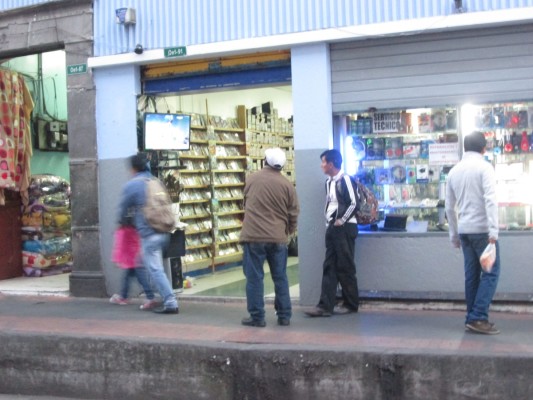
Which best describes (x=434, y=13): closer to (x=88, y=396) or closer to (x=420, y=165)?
(x=420, y=165)

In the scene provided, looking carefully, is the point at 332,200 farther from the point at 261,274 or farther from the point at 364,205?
the point at 261,274

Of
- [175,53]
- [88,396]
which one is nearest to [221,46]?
[175,53]

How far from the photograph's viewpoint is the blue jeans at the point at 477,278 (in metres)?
6.75

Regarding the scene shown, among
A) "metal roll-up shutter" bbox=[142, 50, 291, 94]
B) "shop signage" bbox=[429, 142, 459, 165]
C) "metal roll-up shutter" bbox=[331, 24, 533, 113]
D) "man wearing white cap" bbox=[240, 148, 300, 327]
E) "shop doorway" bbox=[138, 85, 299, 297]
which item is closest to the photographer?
"man wearing white cap" bbox=[240, 148, 300, 327]

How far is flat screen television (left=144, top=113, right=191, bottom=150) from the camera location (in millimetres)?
9906

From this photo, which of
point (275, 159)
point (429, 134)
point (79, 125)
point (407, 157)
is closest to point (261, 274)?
point (275, 159)

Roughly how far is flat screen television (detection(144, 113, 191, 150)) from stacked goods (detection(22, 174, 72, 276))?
3.19 metres

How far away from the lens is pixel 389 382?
6176mm

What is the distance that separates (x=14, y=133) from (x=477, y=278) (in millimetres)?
7487

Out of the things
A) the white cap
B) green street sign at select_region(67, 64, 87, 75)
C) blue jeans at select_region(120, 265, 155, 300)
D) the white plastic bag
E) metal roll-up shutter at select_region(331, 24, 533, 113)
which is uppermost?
green street sign at select_region(67, 64, 87, 75)

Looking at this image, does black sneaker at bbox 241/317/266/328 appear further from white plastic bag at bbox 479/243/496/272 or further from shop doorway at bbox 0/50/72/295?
shop doorway at bbox 0/50/72/295

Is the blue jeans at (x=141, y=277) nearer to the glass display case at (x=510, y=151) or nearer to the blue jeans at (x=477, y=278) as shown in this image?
the blue jeans at (x=477, y=278)

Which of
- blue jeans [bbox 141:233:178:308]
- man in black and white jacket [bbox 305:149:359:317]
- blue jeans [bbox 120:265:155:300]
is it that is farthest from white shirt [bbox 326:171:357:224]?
blue jeans [bbox 120:265:155:300]

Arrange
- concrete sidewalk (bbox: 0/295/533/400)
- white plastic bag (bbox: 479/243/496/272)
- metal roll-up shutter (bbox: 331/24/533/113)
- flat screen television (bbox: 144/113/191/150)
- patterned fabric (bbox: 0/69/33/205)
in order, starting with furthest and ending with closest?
1. patterned fabric (bbox: 0/69/33/205)
2. flat screen television (bbox: 144/113/191/150)
3. metal roll-up shutter (bbox: 331/24/533/113)
4. white plastic bag (bbox: 479/243/496/272)
5. concrete sidewalk (bbox: 0/295/533/400)
